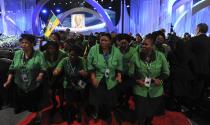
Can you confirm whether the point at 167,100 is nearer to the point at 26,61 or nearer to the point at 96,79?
the point at 96,79

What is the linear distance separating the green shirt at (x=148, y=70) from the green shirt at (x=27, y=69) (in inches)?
57.1

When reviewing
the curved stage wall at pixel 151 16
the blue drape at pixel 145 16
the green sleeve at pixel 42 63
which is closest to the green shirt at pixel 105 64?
the green sleeve at pixel 42 63

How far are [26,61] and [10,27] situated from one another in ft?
47.7

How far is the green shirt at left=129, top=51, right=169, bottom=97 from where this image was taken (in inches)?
175

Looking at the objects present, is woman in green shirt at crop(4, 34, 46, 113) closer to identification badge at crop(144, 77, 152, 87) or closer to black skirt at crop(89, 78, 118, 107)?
black skirt at crop(89, 78, 118, 107)

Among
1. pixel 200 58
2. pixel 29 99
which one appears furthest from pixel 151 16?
pixel 29 99

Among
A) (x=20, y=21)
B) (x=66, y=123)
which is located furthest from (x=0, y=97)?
(x=20, y=21)

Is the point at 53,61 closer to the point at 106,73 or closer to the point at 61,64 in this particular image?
the point at 61,64

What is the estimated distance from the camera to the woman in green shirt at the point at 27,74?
467cm

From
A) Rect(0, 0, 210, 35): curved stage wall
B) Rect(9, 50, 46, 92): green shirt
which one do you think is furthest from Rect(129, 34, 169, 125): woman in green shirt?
Rect(0, 0, 210, 35): curved stage wall

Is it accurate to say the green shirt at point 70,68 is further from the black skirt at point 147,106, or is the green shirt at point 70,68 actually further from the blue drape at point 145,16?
the blue drape at point 145,16

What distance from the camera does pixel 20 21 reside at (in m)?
19.9

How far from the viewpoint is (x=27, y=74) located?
468 cm

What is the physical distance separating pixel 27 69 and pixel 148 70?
1870mm
